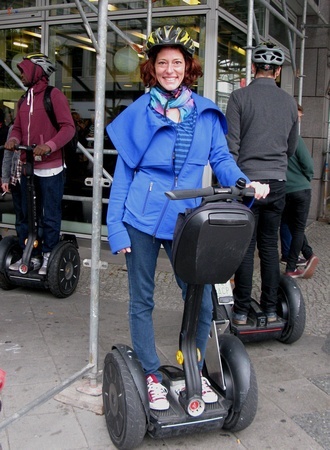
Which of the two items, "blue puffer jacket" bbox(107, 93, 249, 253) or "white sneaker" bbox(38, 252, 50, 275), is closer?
"blue puffer jacket" bbox(107, 93, 249, 253)

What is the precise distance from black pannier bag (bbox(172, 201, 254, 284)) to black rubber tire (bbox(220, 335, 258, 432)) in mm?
596

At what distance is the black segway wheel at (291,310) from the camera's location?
418 cm

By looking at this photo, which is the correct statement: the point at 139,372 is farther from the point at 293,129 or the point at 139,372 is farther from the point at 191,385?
the point at 293,129

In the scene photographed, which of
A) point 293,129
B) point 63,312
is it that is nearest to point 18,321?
point 63,312

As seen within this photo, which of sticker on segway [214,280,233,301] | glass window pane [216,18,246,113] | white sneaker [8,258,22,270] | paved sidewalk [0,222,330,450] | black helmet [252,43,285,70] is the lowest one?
paved sidewalk [0,222,330,450]

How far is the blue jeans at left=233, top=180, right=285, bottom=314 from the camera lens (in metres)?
4.10

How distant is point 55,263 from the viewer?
508 cm

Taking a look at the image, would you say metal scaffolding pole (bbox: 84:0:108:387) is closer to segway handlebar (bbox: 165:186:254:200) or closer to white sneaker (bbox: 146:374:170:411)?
white sneaker (bbox: 146:374:170:411)

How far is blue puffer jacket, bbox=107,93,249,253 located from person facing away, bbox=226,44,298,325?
3.44 feet

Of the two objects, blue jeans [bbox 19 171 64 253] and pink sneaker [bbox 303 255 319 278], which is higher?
blue jeans [bbox 19 171 64 253]

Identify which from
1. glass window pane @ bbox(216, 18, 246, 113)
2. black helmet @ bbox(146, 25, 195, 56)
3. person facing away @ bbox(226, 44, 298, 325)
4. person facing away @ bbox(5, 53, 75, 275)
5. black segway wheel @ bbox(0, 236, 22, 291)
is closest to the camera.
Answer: black helmet @ bbox(146, 25, 195, 56)

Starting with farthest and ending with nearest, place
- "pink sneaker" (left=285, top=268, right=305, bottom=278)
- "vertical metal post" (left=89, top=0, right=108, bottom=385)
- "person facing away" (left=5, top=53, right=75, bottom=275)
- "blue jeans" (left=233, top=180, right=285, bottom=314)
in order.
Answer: "pink sneaker" (left=285, top=268, right=305, bottom=278)
"person facing away" (left=5, top=53, right=75, bottom=275)
"blue jeans" (left=233, top=180, right=285, bottom=314)
"vertical metal post" (left=89, top=0, right=108, bottom=385)

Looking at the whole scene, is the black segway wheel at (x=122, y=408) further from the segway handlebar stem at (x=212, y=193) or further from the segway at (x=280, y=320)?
the segway at (x=280, y=320)

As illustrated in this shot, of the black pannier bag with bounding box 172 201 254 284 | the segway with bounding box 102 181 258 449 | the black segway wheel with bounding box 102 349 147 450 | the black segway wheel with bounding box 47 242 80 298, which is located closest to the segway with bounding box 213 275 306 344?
the segway with bounding box 102 181 258 449
